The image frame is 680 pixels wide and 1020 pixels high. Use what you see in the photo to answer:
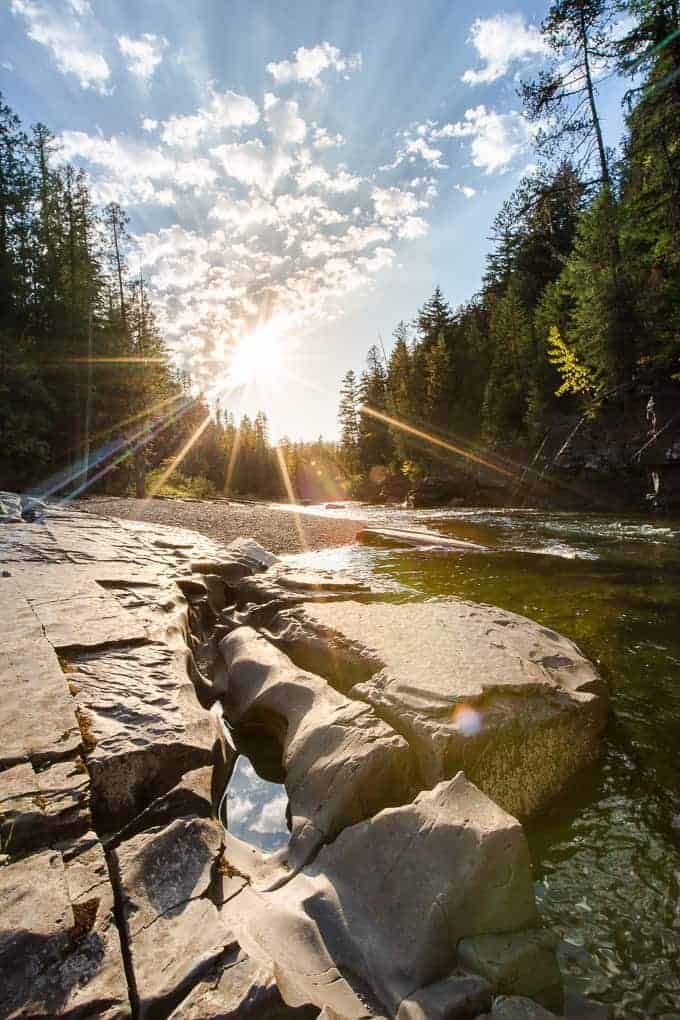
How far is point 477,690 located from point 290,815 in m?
1.37

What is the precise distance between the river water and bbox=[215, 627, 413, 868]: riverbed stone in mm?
892

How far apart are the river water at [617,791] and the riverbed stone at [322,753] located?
0.89 metres

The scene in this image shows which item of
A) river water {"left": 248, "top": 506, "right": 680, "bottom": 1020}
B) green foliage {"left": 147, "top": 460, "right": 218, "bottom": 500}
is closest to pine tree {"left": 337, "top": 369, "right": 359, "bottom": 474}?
green foliage {"left": 147, "top": 460, "right": 218, "bottom": 500}

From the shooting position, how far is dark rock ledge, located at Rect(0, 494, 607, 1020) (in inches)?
58.8

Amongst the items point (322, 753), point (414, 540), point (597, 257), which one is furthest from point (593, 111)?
point (322, 753)

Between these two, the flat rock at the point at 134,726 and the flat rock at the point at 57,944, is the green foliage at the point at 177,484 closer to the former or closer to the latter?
the flat rock at the point at 134,726

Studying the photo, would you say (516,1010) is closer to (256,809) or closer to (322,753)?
(322,753)

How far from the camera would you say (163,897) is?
5.76 feet

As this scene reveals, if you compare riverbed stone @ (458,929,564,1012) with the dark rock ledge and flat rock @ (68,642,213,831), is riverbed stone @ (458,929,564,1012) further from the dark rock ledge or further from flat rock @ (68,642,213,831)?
flat rock @ (68,642,213,831)

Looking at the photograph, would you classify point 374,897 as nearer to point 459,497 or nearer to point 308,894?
point 308,894

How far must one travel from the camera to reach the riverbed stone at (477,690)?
9.08 feet

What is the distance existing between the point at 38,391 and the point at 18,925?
78.5 feet

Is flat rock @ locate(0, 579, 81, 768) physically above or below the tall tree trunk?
below

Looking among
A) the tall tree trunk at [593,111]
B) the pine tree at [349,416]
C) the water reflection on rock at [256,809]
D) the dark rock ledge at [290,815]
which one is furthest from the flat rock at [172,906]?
the pine tree at [349,416]
